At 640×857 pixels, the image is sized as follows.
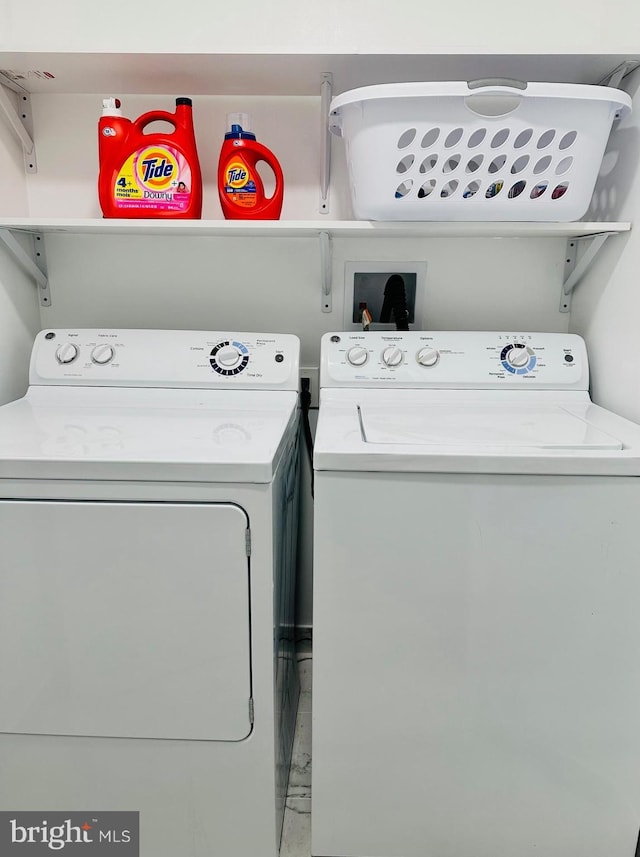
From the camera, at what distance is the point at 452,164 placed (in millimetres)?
1351

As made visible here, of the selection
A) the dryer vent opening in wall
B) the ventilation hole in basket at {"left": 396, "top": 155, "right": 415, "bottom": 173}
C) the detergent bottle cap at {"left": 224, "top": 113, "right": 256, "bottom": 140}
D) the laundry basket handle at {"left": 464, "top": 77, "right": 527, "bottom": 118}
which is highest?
the laundry basket handle at {"left": 464, "top": 77, "right": 527, "bottom": 118}

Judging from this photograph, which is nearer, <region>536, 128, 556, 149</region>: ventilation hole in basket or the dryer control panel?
<region>536, 128, 556, 149</region>: ventilation hole in basket

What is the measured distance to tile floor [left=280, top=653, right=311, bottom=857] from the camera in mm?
1382

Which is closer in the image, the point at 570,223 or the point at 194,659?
the point at 194,659

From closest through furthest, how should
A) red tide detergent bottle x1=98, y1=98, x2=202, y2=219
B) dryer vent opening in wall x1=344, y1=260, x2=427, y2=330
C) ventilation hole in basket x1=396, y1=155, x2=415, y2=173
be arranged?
ventilation hole in basket x1=396, y1=155, x2=415, y2=173 < red tide detergent bottle x1=98, y1=98, x2=202, y2=219 < dryer vent opening in wall x1=344, y1=260, x2=427, y2=330

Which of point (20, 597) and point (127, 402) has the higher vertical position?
point (127, 402)

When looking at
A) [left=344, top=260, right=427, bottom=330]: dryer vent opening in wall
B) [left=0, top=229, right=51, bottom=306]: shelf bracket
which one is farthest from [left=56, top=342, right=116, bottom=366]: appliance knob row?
[left=344, top=260, right=427, bottom=330]: dryer vent opening in wall

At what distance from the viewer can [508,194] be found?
1.36m

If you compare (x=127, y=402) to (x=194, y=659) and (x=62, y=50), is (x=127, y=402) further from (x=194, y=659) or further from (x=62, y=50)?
(x=62, y=50)

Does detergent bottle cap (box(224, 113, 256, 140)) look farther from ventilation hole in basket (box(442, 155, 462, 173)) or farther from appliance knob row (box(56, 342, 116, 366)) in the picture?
appliance knob row (box(56, 342, 116, 366))

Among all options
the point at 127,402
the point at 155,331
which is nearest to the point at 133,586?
the point at 127,402

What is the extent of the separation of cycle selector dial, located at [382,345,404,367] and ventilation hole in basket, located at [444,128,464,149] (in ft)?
1.71

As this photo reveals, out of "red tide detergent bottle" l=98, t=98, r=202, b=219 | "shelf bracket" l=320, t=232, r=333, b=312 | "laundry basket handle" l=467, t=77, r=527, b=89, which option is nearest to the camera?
"laundry basket handle" l=467, t=77, r=527, b=89

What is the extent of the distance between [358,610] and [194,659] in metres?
0.35
